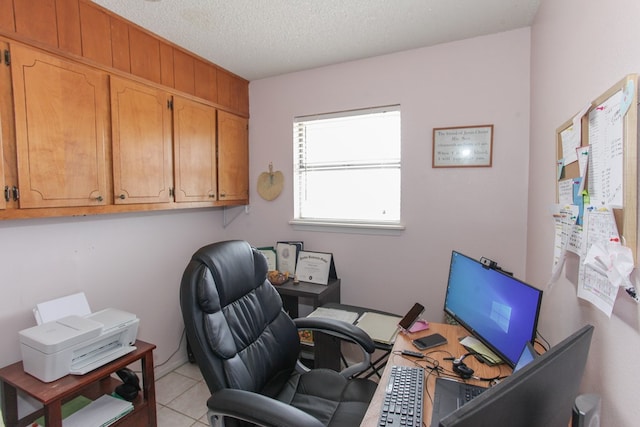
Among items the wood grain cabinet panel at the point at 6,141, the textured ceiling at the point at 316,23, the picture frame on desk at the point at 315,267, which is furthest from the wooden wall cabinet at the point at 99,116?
the picture frame on desk at the point at 315,267

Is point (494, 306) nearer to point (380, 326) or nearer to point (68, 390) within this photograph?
point (380, 326)

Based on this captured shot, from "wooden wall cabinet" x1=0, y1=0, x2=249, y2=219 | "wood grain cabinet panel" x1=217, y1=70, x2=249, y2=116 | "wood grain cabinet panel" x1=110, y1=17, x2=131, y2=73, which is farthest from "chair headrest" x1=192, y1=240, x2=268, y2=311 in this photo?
"wood grain cabinet panel" x1=217, y1=70, x2=249, y2=116

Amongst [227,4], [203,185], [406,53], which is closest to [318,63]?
[406,53]

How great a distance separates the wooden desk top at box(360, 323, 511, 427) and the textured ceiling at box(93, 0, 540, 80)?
1836 mm

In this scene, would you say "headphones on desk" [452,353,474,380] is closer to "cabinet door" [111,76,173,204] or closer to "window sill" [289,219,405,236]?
"window sill" [289,219,405,236]

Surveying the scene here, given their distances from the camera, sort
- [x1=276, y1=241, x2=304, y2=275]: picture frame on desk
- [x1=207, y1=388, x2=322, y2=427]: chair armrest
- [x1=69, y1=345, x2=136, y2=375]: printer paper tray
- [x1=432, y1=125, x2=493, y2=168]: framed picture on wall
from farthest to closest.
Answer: [x1=276, y1=241, x2=304, y2=275]: picture frame on desk < [x1=432, y1=125, x2=493, y2=168]: framed picture on wall < [x1=69, y1=345, x2=136, y2=375]: printer paper tray < [x1=207, y1=388, x2=322, y2=427]: chair armrest

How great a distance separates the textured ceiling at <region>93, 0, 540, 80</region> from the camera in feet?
5.81

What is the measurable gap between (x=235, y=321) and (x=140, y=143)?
4.63 ft

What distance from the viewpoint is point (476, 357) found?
1.40m

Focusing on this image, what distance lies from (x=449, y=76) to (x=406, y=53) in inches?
14.7

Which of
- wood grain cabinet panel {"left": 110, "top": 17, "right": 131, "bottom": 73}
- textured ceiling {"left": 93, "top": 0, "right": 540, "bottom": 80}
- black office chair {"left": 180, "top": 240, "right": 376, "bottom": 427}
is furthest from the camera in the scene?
wood grain cabinet panel {"left": 110, "top": 17, "right": 131, "bottom": 73}

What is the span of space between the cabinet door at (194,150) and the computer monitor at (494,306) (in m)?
1.94

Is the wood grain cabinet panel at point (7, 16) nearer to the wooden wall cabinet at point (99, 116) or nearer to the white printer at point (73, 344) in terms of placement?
the wooden wall cabinet at point (99, 116)

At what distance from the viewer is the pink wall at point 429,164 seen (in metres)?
2.06
